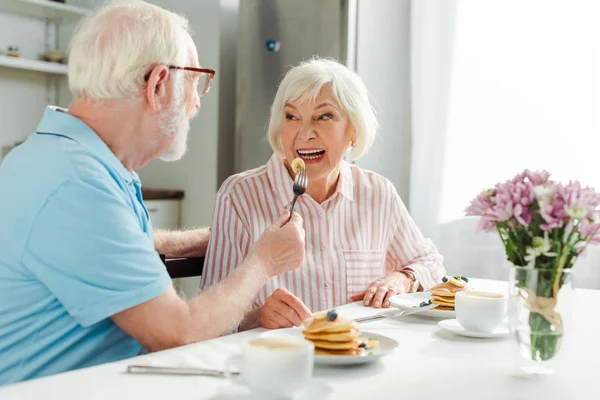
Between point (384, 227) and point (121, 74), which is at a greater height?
point (121, 74)

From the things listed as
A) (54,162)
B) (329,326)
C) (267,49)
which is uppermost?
(267,49)

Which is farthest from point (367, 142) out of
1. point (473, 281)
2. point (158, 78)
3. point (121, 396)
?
point (121, 396)

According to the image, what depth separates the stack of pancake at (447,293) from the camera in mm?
1520

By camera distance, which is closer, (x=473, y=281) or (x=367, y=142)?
(x=473, y=281)

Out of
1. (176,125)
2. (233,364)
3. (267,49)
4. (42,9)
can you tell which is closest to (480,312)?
(233,364)

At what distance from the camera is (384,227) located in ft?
6.85

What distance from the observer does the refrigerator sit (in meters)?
3.20

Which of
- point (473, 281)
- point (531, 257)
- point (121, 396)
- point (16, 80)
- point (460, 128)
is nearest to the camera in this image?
point (121, 396)

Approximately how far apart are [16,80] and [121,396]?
3.41 meters

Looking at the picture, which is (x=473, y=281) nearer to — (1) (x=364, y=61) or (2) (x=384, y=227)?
(2) (x=384, y=227)

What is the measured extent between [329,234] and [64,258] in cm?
100

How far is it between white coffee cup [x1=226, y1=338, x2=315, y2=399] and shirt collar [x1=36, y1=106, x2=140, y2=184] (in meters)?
0.51

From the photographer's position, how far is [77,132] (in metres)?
1.23

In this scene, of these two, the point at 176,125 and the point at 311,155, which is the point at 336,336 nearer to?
the point at 176,125
